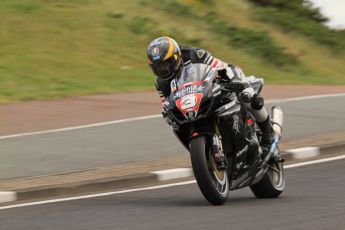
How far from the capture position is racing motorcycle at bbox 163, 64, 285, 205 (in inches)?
339

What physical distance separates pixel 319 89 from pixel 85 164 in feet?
31.9

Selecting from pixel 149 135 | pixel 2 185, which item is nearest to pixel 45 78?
pixel 149 135

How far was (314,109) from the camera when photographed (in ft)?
55.6

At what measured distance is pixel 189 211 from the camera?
8648 mm

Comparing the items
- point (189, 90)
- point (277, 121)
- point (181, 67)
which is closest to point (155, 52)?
point (181, 67)

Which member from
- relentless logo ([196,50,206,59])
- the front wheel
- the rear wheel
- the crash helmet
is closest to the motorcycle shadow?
the rear wheel

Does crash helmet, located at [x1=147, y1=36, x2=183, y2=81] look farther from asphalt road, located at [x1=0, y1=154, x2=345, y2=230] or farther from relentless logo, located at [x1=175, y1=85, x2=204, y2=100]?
asphalt road, located at [x1=0, y1=154, x2=345, y2=230]

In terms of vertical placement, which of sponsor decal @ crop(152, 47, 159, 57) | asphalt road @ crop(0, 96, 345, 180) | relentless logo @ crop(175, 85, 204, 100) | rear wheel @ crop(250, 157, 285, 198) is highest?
sponsor decal @ crop(152, 47, 159, 57)

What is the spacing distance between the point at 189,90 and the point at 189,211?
3.48 ft

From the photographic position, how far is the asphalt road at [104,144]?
1198 centimetres

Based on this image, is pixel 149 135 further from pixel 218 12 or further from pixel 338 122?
pixel 218 12

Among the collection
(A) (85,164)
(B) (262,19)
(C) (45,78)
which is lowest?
(B) (262,19)

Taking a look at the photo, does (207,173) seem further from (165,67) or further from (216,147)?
(165,67)

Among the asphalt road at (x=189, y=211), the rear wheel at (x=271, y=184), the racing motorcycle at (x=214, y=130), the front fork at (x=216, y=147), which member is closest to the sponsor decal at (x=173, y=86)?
the racing motorcycle at (x=214, y=130)
